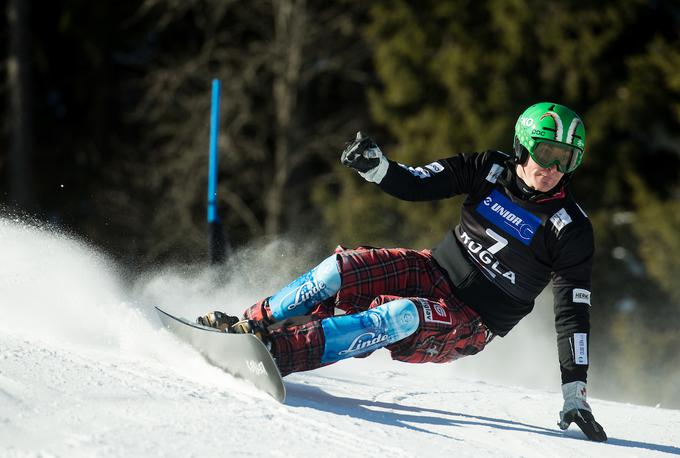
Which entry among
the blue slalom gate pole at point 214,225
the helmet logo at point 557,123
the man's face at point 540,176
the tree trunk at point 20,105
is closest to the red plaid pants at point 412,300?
the man's face at point 540,176

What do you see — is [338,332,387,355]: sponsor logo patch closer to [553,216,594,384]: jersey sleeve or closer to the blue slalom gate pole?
[553,216,594,384]: jersey sleeve

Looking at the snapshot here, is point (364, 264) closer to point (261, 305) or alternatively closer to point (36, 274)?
point (261, 305)

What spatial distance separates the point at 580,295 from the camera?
4.24m

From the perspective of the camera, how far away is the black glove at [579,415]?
407 cm

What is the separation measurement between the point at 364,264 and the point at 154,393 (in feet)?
3.99

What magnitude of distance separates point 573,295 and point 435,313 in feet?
2.09

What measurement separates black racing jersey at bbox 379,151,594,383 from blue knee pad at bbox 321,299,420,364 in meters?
0.51

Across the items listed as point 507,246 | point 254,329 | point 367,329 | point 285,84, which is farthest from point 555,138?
point 285,84

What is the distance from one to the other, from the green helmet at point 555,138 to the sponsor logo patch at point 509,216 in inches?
9.9

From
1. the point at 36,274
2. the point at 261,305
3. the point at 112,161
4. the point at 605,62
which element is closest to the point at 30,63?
the point at 112,161

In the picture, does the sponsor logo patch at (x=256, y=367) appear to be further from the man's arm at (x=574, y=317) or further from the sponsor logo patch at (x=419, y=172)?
the man's arm at (x=574, y=317)

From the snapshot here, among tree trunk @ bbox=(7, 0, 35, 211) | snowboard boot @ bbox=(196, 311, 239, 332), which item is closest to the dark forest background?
tree trunk @ bbox=(7, 0, 35, 211)

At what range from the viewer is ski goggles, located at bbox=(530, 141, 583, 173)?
4.30 meters

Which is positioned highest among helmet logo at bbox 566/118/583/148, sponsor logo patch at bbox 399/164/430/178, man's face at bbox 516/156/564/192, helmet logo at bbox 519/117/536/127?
helmet logo at bbox 519/117/536/127
